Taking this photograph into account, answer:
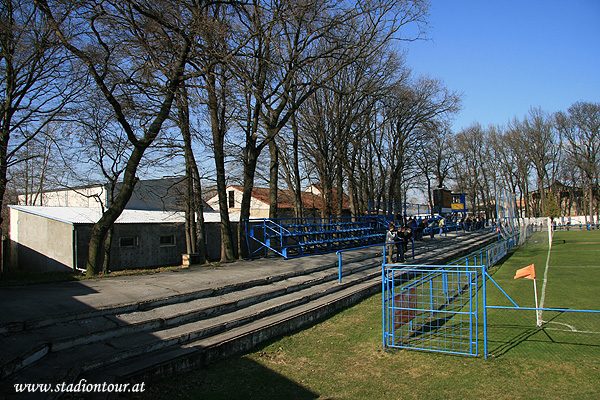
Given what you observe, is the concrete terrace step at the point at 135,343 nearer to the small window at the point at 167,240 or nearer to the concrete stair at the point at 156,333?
the concrete stair at the point at 156,333

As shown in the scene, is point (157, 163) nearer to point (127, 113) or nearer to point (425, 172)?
point (127, 113)

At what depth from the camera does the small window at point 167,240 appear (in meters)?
18.7

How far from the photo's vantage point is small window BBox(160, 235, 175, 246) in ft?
61.3

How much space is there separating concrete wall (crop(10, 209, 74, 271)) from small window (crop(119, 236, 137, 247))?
1.98m

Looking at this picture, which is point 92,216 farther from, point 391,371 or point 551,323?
point 551,323

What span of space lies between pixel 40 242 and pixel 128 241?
195 inches

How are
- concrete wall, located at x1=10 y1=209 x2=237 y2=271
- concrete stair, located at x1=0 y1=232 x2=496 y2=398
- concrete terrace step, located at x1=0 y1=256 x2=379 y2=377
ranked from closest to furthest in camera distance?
1. concrete stair, located at x1=0 y1=232 x2=496 y2=398
2. concrete terrace step, located at x1=0 y1=256 x2=379 y2=377
3. concrete wall, located at x1=10 y1=209 x2=237 y2=271

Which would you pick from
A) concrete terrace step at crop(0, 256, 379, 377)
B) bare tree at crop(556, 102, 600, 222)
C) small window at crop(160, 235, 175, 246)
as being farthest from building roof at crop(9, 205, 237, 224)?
bare tree at crop(556, 102, 600, 222)

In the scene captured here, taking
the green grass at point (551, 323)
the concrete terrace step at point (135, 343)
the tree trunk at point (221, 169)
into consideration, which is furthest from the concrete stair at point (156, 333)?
the tree trunk at point (221, 169)

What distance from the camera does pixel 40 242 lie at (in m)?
18.5

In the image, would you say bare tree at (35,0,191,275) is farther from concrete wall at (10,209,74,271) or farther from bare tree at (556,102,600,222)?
bare tree at (556,102,600,222)

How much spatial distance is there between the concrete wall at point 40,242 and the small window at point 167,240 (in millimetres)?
3879

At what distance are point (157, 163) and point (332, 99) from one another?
54.5 feet

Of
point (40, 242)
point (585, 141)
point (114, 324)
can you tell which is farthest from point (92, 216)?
point (585, 141)
